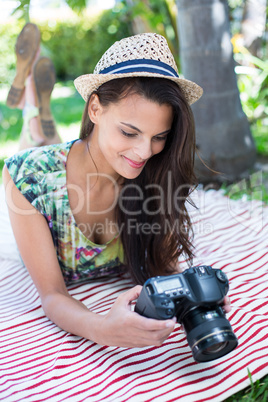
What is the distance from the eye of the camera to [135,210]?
2402mm

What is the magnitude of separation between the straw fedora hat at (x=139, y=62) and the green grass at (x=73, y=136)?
1.22 meters

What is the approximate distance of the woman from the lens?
1877 mm

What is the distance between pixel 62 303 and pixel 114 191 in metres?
0.69

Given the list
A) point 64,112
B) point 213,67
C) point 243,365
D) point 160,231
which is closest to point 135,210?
point 160,231

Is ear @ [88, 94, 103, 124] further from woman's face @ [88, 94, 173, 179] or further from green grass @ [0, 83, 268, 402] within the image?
green grass @ [0, 83, 268, 402]

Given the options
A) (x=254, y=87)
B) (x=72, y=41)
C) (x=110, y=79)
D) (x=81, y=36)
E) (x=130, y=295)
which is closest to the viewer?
(x=130, y=295)

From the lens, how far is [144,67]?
1.88m

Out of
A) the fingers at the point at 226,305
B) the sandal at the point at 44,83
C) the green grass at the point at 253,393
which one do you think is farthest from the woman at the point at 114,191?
the sandal at the point at 44,83

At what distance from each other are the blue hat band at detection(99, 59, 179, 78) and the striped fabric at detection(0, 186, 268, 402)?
110 centimetres

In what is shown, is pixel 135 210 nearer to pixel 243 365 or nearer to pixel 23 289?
pixel 23 289

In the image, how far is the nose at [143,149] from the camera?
6.31 feet

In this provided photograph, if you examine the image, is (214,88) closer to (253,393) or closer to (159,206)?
(159,206)

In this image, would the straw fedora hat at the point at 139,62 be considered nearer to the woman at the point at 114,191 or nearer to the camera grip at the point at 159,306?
the woman at the point at 114,191

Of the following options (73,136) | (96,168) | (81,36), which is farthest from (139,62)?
(81,36)
